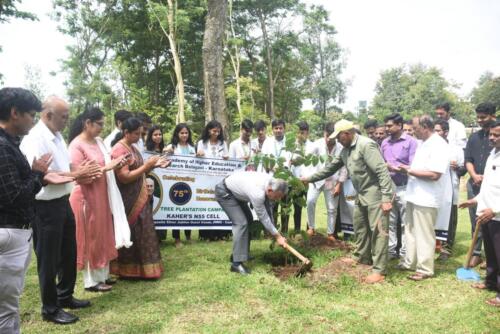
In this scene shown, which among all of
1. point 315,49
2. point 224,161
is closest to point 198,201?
point 224,161

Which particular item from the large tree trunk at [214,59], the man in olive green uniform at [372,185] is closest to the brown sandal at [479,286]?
the man in olive green uniform at [372,185]

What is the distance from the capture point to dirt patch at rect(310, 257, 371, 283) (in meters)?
4.67

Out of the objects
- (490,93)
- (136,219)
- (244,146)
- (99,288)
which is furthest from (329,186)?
(490,93)

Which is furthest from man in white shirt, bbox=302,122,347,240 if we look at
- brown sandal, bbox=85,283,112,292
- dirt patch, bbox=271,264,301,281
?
brown sandal, bbox=85,283,112,292

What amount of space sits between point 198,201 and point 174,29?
17.0m

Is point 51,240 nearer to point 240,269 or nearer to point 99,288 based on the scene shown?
point 99,288

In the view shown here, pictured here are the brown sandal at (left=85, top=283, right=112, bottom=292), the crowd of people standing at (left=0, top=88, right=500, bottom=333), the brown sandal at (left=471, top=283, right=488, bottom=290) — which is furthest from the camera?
the brown sandal at (left=471, top=283, right=488, bottom=290)

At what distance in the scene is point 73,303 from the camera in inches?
154

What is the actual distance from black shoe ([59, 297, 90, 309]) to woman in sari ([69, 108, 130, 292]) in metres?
0.37

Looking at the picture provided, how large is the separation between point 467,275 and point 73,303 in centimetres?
463

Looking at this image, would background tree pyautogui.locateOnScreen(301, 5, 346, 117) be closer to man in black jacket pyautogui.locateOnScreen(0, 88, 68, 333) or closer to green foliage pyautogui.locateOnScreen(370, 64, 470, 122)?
green foliage pyautogui.locateOnScreen(370, 64, 470, 122)

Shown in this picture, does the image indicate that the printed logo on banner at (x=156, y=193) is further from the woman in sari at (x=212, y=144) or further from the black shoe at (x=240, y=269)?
the black shoe at (x=240, y=269)

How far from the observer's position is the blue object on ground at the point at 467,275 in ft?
15.7

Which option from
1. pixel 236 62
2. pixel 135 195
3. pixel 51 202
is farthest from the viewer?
pixel 236 62
